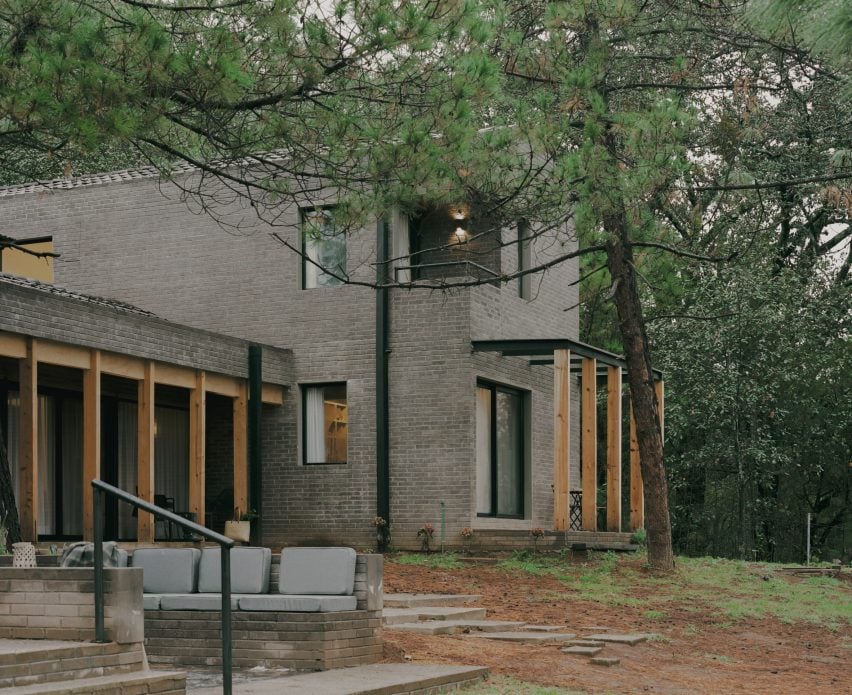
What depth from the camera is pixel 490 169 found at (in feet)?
44.0

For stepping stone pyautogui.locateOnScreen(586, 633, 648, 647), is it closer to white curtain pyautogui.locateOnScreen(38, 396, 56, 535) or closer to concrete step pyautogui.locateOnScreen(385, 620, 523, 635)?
concrete step pyautogui.locateOnScreen(385, 620, 523, 635)

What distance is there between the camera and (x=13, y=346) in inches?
591

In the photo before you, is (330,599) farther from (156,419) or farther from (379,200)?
(156,419)

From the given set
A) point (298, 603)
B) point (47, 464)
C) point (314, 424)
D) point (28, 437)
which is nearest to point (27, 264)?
point (47, 464)

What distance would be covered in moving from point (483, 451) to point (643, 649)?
343 inches

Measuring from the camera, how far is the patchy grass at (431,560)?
1672cm

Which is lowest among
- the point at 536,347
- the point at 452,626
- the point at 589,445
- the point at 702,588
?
the point at 702,588

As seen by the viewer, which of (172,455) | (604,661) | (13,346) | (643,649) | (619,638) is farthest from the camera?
(172,455)

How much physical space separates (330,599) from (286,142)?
133 inches

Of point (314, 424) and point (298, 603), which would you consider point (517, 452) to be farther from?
point (298, 603)

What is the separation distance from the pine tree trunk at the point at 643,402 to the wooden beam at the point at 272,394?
546cm

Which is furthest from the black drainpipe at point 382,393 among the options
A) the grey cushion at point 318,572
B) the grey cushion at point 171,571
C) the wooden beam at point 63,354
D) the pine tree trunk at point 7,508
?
the grey cushion at point 318,572

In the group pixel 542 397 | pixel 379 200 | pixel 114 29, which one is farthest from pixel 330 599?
pixel 542 397

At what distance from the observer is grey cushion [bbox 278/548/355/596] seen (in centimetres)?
897
